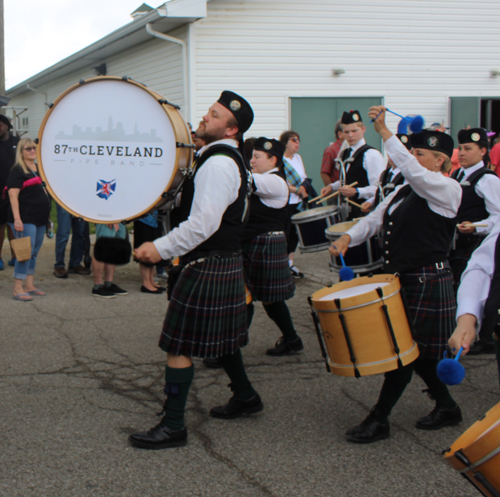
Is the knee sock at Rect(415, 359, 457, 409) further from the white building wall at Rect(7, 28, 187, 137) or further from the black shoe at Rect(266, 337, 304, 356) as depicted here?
the white building wall at Rect(7, 28, 187, 137)

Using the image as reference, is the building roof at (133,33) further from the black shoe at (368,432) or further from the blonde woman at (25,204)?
the black shoe at (368,432)

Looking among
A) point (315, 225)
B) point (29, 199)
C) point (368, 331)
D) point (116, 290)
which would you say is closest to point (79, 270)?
point (116, 290)

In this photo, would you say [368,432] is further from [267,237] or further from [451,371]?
[267,237]

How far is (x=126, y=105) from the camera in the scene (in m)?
3.21

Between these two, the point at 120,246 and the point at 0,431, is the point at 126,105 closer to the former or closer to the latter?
the point at 120,246

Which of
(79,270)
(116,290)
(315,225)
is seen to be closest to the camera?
(315,225)

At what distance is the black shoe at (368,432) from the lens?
3.39 meters

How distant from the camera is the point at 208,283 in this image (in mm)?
3301

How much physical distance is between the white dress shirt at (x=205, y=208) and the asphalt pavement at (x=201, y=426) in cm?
107

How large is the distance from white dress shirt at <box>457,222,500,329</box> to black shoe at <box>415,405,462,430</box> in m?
1.50

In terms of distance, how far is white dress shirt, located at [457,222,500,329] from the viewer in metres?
2.24

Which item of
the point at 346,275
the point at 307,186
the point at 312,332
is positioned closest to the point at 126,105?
the point at 346,275

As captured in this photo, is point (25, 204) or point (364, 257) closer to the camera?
point (364, 257)

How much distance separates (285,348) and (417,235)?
1.82m
